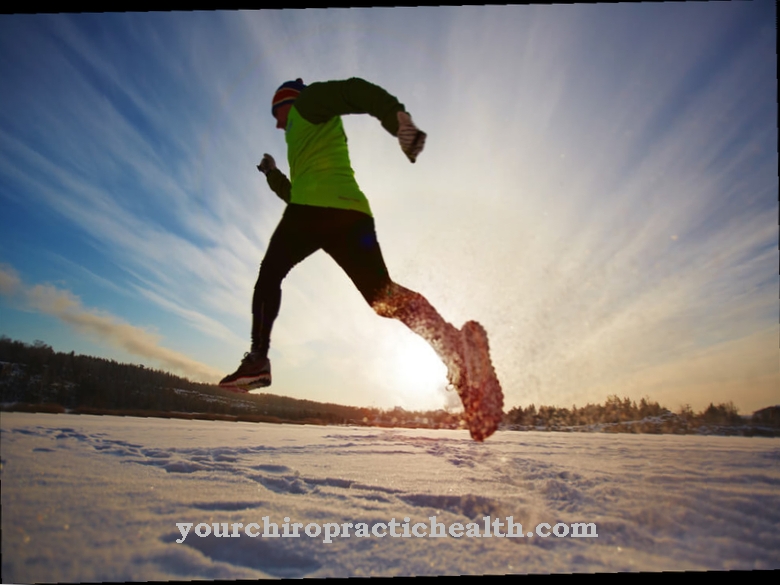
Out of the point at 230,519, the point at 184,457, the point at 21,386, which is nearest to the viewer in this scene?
the point at 230,519

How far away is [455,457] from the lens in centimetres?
332

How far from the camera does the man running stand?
2.16 m

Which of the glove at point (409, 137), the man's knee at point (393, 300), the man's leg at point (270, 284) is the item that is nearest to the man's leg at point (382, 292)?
the man's knee at point (393, 300)

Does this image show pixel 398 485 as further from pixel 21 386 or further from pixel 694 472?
pixel 21 386

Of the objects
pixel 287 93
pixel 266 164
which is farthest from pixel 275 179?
pixel 287 93

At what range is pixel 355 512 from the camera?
1649mm

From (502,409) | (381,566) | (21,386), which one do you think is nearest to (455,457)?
(502,409)

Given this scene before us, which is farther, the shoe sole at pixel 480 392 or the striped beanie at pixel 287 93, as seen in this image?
the striped beanie at pixel 287 93

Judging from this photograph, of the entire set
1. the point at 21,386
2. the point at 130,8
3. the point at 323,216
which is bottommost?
the point at 21,386

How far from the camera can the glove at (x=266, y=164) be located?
2789mm

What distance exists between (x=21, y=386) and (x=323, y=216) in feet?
230

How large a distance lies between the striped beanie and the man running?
2cm

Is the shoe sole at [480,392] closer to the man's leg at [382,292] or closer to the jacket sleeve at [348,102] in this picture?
the man's leg at [382,292]

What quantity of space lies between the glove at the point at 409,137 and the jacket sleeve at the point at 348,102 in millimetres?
43
